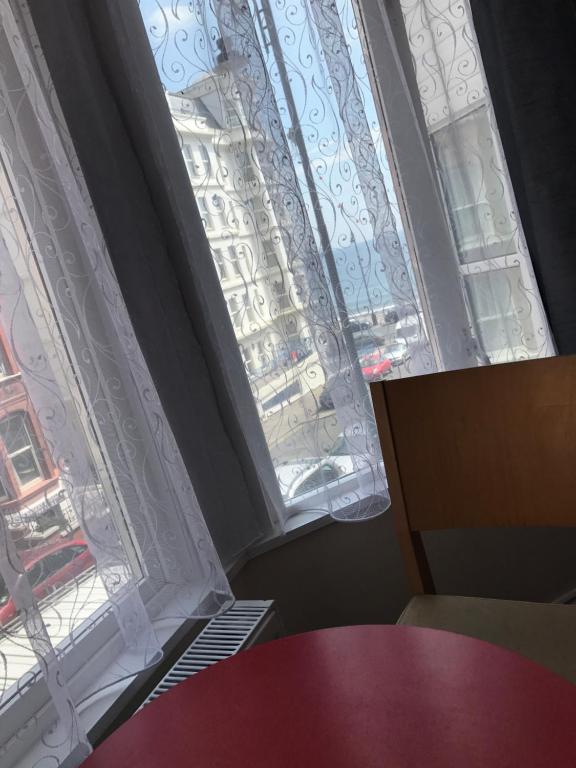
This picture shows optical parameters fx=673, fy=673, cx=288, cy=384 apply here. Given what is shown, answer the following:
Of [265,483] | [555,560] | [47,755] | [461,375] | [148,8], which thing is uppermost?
[148,8]

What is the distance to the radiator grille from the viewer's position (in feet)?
4.05

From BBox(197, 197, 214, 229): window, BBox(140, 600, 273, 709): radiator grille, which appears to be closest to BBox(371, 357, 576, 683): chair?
BBox(140, 600, 273, 709): radiator grille

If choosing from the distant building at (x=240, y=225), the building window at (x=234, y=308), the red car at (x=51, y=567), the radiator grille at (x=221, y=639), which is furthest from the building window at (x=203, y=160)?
the radiator grille at (x=221, y=639)

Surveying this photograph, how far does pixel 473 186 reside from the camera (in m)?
1.79

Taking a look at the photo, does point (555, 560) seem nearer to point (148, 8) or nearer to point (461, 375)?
point (461, 375)

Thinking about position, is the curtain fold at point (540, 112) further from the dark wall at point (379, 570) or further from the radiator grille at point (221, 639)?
the radiator grille at point (221, 639)

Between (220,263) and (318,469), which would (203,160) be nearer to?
(220,263)

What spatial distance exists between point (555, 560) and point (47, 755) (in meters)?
1.42

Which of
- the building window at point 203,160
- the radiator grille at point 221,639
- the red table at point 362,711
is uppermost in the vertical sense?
the building window at point 203,160

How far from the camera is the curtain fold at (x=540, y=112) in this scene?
Answer: 1688 millimetres

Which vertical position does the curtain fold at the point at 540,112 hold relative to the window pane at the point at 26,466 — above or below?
above

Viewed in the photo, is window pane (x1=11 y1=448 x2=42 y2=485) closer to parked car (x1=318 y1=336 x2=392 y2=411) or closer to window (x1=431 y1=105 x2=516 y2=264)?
parked car (x1=318 y1=336 x2=392 y2=411)

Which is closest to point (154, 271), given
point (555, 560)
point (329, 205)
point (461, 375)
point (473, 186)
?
point (329, 205)

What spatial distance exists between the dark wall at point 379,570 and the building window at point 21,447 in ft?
2.18
